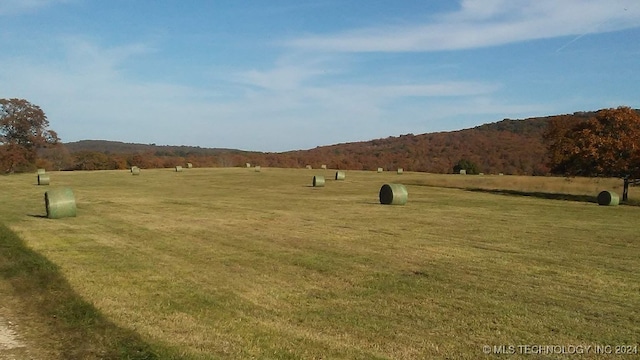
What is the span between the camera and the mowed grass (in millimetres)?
7270

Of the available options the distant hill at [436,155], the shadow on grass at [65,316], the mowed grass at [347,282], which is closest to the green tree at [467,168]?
the distant hill at [436,155]

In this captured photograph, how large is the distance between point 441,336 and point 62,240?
1223 centimetres

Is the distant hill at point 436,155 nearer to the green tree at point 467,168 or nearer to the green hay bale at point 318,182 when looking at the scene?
the green tree at point 467,168

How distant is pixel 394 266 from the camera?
1207 cm

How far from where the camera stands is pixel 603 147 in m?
38.5

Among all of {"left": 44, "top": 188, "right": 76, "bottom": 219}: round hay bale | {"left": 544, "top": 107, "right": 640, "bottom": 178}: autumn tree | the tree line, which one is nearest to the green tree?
the tree line

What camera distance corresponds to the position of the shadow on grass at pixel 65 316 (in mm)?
6759

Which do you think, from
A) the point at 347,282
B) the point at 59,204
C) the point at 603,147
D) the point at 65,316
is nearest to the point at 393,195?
the point at 59,204

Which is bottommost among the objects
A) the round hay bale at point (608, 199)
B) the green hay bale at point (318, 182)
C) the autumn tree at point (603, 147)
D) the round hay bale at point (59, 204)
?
the round hay bale at point (608, 199)

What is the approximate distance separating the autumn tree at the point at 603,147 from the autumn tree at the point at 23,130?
77.6m

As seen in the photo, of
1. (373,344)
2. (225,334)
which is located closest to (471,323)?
(373,344)

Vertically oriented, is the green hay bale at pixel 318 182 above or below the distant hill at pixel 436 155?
below

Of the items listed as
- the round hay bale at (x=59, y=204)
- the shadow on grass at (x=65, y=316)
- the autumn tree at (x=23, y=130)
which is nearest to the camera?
the shadow on grass at (x=65, y=316)

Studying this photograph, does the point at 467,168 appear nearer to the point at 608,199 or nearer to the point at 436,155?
Answer: the point at 436,155
